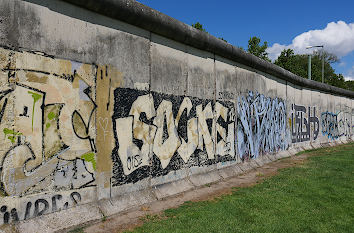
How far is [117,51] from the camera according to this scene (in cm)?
516

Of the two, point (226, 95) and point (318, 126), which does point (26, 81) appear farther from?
point (318, 126)

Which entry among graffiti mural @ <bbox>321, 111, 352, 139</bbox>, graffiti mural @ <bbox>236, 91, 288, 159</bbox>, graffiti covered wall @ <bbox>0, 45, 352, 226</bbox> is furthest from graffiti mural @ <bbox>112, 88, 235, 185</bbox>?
graffiti mural @ <bbox>321, 111, 352, 139</bbox>

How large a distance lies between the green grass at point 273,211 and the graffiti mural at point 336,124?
11.6 meters

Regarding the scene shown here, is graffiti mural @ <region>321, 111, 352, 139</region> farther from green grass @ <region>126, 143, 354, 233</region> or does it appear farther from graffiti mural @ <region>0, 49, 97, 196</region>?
graffiti mural @ <region>0, 49, 97, 196</region>

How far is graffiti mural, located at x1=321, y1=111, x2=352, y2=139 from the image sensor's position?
17.8 meters

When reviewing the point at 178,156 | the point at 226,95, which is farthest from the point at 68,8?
the point at 226,95

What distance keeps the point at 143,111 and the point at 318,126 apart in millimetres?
14172

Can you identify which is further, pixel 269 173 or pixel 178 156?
pixel 269 173

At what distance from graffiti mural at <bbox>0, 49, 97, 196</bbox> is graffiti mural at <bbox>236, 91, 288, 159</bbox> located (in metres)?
5.69

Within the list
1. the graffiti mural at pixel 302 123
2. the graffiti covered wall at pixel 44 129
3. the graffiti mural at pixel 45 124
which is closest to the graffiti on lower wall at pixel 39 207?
the graffiti covered wall at pixel 44 129

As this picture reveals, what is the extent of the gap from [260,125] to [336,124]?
36.7ft

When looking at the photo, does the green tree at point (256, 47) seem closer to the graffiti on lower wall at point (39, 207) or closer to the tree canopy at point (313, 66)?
the tree canopy at point (313, 66)

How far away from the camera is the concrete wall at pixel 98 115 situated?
12.4 feet

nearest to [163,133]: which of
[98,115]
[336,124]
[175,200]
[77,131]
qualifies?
[175,200]
